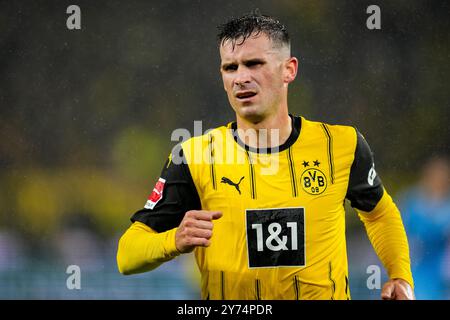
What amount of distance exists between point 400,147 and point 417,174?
0.91 ft

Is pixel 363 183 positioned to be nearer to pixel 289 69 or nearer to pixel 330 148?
pixel 330 148

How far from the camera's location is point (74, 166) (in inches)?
238

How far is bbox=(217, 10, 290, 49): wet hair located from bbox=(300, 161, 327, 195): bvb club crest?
0.57 meters

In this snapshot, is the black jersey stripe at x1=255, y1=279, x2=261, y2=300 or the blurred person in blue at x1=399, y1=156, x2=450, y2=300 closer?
the black jersey stripe at x1=255, y1=279, x2=261, y2=300

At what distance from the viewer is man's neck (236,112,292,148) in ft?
9.73

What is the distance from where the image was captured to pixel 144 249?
2.71 metres

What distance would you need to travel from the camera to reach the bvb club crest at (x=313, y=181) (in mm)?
2871

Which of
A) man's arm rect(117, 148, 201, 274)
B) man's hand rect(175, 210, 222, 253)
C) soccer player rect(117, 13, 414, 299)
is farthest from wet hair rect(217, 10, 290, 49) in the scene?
man's hand rect(175, 210, 222, 253)

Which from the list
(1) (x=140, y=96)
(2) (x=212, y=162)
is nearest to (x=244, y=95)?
(2) (x=212, y=162)

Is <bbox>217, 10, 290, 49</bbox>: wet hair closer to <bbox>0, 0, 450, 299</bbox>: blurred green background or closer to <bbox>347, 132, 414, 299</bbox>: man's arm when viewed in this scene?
<bbox>347, 132, 414, 299</bbox>: man's arm

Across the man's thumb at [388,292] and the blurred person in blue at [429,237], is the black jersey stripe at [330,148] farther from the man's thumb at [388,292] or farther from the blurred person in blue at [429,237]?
the blurred person in blue at [429,237]

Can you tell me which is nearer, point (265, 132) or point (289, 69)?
point (265, 132)

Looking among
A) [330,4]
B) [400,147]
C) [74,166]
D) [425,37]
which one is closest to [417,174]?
[400,147]

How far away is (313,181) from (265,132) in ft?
0.97
